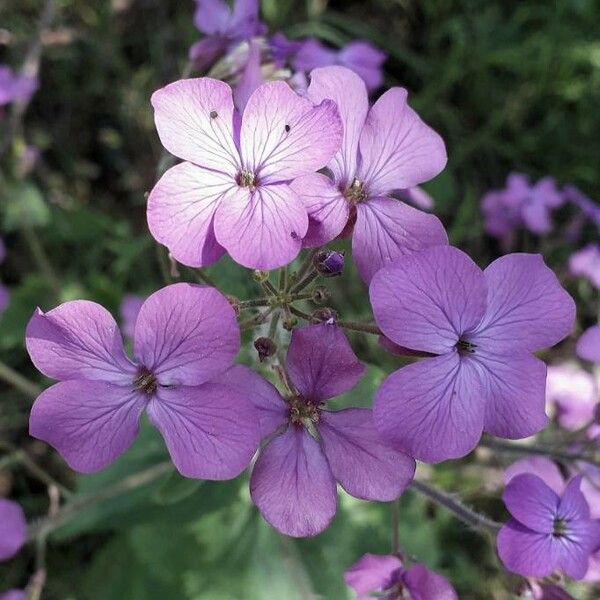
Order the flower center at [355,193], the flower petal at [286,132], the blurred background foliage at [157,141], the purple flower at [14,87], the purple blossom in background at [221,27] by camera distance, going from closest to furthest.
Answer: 1. the flower petal at [286,132]
2. the flower center at [355,193]
3. the purple blossom in background at [221,27]
4. the purple flower at [14,87]
5. the blurred background foliage at [157,141]

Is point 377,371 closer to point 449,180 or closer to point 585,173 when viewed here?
point 449,180

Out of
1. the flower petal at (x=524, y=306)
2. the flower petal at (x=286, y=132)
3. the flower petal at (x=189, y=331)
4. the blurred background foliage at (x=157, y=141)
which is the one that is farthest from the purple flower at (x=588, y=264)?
the flower petal at (x=189, y=331)

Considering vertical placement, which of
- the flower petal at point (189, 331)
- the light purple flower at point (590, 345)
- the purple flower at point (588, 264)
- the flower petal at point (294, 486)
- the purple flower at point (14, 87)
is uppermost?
the flower petal at point (189, 331)

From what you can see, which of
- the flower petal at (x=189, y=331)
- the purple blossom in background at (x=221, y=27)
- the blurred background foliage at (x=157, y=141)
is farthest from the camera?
the blurred background foliage at (x=157, y=141)

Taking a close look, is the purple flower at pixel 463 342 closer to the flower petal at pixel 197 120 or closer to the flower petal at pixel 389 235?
the flower petal at pixel 389 235

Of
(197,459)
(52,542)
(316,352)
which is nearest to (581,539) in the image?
(316,352)

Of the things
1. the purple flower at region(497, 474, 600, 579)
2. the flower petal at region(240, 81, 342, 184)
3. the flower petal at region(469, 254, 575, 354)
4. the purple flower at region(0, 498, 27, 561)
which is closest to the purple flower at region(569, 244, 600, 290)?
the purple flower at region(497, 474, 600, 579)

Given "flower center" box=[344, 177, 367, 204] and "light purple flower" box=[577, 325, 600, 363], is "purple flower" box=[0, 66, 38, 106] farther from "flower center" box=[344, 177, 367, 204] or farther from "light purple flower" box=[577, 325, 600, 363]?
"light purple flower" box=[577, 325, 600, 363]
